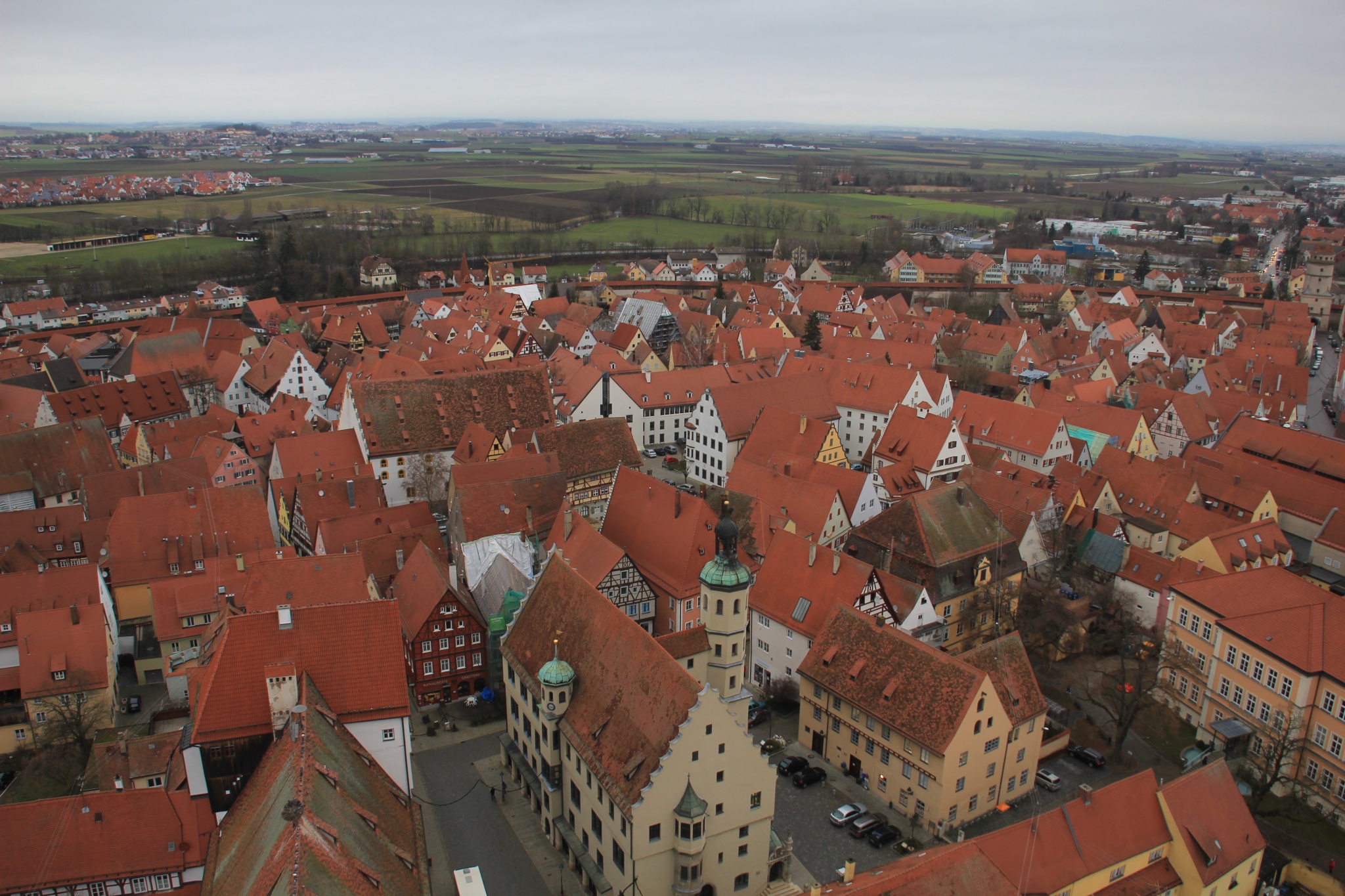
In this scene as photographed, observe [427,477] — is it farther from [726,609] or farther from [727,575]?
[727,575]

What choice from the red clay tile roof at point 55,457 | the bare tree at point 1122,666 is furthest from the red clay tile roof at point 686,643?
the red clay tile roof at point 55,457

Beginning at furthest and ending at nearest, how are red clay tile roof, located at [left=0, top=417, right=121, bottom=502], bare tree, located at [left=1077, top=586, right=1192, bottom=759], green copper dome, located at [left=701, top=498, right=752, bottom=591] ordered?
red clay tile roof, located at [left=0, top=417, right=121, bottom=502] < bare tree, located at [left=1077, top=586, right=1192, bottom=759] < green copper dome, located at [left=701, top=498, right=752, bottom=591]

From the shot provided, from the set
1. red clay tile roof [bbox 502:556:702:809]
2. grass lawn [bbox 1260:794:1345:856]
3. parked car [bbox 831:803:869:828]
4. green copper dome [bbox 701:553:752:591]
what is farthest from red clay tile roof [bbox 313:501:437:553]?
grass lawn [bbox 1260:794:1345:856]

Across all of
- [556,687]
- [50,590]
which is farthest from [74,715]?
[556,687]

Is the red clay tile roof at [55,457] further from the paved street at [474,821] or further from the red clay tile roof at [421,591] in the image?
the paved street at [474,821]

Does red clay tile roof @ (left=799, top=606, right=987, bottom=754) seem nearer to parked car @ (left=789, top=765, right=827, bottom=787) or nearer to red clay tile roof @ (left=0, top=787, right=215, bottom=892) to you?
parked car @ (left=789, top=765, right=827, bottom=787)

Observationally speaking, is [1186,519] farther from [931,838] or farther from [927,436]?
[931,838]

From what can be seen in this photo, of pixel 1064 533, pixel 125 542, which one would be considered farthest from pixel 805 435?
pixel 125 542
